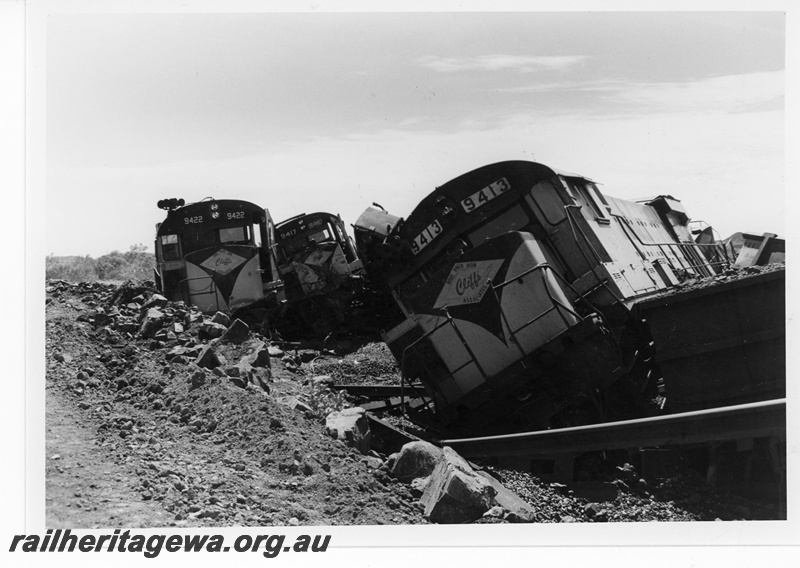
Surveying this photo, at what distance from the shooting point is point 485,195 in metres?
8.20

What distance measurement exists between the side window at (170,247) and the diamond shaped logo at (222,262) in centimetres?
45

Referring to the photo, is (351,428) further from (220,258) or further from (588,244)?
(220,258)

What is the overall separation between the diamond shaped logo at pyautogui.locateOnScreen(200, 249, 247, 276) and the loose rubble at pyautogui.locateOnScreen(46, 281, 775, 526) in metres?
4.00

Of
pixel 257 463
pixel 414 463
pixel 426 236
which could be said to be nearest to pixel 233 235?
pixel 426 236

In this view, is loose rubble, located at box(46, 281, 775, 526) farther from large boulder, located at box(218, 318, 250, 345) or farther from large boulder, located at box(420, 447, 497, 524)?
large boulder, located at box(218, 318, 250, 345)

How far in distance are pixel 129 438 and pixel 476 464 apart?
312 cm

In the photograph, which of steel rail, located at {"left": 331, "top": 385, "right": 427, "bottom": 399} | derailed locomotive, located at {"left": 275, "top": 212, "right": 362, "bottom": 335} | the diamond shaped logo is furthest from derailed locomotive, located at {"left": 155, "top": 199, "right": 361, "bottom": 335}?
steel rail, located at {"left": 331, "top": 385, "right": 427, "bottom": 399}

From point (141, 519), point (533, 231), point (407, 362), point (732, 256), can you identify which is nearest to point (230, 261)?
point (407, 362)

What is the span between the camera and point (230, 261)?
41.6 feet

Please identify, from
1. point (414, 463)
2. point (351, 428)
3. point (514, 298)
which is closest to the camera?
point (414, 463)

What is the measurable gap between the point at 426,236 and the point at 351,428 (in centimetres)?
234

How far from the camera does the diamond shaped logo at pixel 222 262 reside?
1259 cm

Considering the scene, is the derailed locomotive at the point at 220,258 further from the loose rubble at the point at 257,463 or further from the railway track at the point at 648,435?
the railway track at the point at 648,435

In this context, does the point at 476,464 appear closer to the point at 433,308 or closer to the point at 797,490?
the point at 433,308
